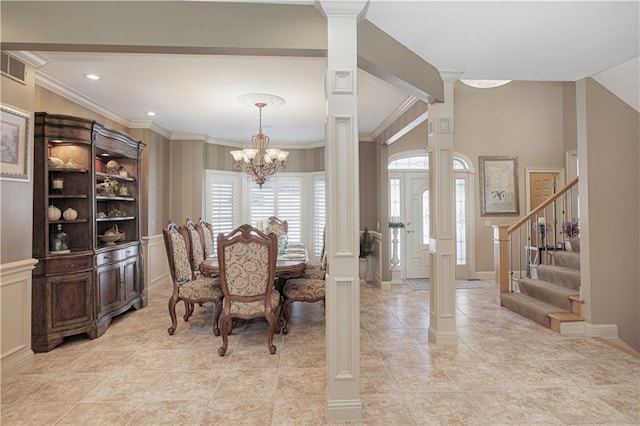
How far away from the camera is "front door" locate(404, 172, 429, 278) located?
6.95 meters

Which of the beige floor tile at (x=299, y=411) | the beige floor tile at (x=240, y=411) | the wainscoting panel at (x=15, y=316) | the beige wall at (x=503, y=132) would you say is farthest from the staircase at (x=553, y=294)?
the wainscoting panel at (x=15, y=316)

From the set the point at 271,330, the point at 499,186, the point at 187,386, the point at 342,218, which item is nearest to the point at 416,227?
the point at 499,186

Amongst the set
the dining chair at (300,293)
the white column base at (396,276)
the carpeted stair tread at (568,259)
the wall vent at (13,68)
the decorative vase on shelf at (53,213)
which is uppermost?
the wall vent at (13,68)

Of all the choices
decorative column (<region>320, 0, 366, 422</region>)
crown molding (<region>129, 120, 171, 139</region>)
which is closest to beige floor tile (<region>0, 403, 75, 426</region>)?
decorative column (<region>320, 0, 366, 422</region>)

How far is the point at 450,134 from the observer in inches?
135

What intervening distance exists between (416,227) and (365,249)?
1408 mm

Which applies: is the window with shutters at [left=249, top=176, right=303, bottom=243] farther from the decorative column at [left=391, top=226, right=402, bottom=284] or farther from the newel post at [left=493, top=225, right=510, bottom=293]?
the newel post at [left=493, top=225, right=510, bottom=293]

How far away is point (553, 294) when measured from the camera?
14.0 ft

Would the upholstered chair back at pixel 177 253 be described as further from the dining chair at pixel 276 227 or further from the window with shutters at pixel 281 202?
the window with shutters at pixel 281 202

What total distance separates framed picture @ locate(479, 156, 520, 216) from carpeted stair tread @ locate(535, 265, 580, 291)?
7.01ft

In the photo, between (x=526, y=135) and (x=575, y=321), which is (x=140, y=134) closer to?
(x=575, y=321)

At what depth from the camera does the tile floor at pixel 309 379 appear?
2.27 metres

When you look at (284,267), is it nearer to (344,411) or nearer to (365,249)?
(344,411)

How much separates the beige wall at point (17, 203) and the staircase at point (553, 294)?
5.27 metres
